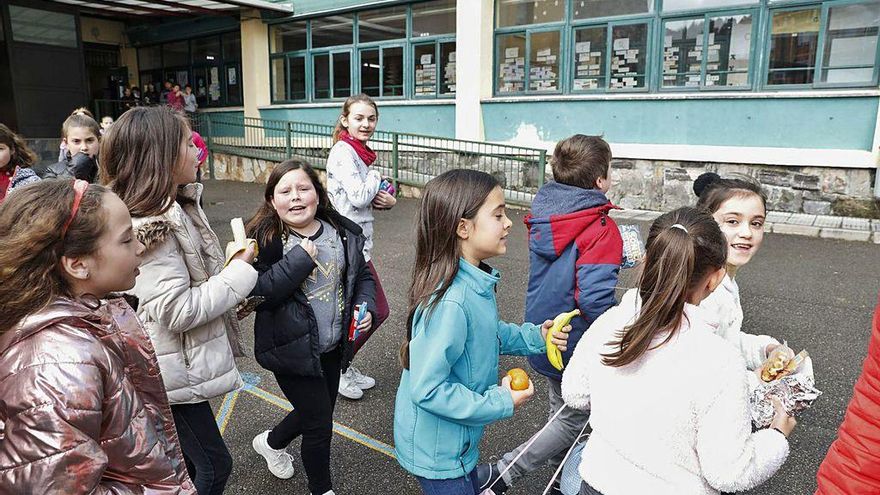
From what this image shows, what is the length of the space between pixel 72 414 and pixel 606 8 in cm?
1200

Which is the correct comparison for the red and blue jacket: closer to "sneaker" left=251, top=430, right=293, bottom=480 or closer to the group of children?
the group of children

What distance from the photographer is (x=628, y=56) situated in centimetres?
1120

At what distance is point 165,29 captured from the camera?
18.7 metres

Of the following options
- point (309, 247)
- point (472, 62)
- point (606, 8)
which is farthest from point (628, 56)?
point (309, 247)

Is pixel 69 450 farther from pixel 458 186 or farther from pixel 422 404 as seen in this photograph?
pixel 458 186

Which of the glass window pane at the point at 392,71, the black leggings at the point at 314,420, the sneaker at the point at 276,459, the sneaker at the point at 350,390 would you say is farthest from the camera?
the glass window pane at the point at 392,71

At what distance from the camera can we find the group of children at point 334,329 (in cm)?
141

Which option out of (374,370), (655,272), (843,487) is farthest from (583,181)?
(374,370)

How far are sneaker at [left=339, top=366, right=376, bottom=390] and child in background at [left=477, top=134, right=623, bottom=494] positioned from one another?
4.97 feet

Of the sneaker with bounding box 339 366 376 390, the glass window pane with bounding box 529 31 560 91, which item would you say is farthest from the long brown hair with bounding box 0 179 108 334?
the glass window pane with bounding box 529 31 560 91

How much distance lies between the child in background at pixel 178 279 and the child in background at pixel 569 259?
117 cm

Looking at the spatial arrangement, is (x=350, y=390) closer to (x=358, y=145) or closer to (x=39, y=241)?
(x=358, y=145)

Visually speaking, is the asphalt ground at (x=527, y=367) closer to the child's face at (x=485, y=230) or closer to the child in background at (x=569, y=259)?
the child's face at (x=485, y=230)

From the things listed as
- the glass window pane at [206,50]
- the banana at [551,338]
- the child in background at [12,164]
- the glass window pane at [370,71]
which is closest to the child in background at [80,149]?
the child in background at [12,164]
